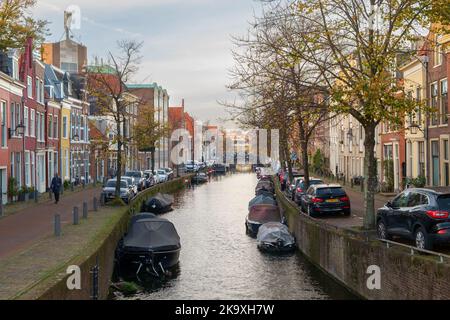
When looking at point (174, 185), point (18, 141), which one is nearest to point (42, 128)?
point (18, 141)

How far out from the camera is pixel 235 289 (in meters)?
21.6

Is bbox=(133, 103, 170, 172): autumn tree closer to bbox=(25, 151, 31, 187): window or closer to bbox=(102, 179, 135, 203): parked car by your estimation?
bbox=(102, 179, 135, 203): parked car

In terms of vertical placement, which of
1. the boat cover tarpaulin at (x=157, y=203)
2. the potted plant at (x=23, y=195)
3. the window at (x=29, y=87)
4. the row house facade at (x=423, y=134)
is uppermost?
the window at (x=29, y=87)

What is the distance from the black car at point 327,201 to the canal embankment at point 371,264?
3.50 metres

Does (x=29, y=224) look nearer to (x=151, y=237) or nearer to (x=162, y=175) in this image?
(x=151, y=237)

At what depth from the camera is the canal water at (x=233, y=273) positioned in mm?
20891

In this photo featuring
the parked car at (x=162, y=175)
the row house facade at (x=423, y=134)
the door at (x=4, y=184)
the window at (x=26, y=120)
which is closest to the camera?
the row house facade at (x=423, y=134)

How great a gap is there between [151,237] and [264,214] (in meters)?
10.3

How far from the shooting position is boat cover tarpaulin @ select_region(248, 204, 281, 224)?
3362 centimetres

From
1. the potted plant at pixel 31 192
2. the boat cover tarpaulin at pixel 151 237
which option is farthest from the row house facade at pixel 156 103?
the boat cover tarpaulin at pixel 151 237

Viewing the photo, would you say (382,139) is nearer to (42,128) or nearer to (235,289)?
(42,128)

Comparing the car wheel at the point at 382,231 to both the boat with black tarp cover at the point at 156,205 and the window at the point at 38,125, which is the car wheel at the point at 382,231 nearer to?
the boat with black tarp cover at the point at 156,205

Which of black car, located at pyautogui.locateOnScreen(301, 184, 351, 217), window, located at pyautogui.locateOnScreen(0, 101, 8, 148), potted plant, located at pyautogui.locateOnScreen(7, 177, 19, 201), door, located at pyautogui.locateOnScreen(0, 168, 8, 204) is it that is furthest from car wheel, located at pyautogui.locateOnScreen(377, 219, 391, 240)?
window, located at pyautogui.locateOnScreen(0, 101, 8, 148)

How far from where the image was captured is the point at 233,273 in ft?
79.9
